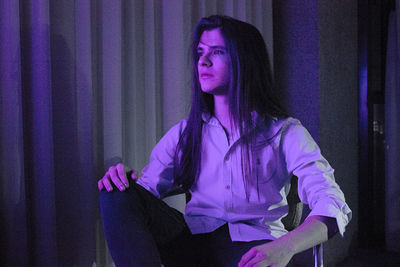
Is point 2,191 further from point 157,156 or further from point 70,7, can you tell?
point 70,7

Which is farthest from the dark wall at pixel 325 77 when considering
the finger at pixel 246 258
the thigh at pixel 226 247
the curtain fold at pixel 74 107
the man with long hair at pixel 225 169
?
the finger at pixel 246 258

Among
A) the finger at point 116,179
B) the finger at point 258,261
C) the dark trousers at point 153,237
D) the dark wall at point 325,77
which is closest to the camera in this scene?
the finger at point 258,261

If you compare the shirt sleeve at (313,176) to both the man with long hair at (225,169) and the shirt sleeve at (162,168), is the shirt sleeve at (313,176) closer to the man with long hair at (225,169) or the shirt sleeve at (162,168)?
the man with long hair at (225,169)

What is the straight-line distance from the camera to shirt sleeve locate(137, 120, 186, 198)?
1366 millimetres

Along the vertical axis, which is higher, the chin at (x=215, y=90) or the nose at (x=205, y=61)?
the nose at (x=205, y=61)

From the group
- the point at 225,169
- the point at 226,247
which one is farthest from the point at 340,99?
the point at 226,247

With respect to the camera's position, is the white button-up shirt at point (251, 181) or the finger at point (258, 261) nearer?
the finger at point (258, 261)

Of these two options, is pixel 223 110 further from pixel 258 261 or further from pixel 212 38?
pixel 258 261

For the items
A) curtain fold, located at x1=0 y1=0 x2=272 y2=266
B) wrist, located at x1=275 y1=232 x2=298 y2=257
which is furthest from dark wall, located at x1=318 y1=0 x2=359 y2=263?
wrist, located at x1=275 y1=232 x2=298 y2=257

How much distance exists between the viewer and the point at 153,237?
110 cm

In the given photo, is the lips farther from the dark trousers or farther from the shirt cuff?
the shirt cuff

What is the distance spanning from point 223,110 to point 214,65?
17 centimetres

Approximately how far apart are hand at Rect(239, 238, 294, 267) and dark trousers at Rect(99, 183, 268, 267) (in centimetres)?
24

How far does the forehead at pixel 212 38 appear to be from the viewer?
52.1 inches
